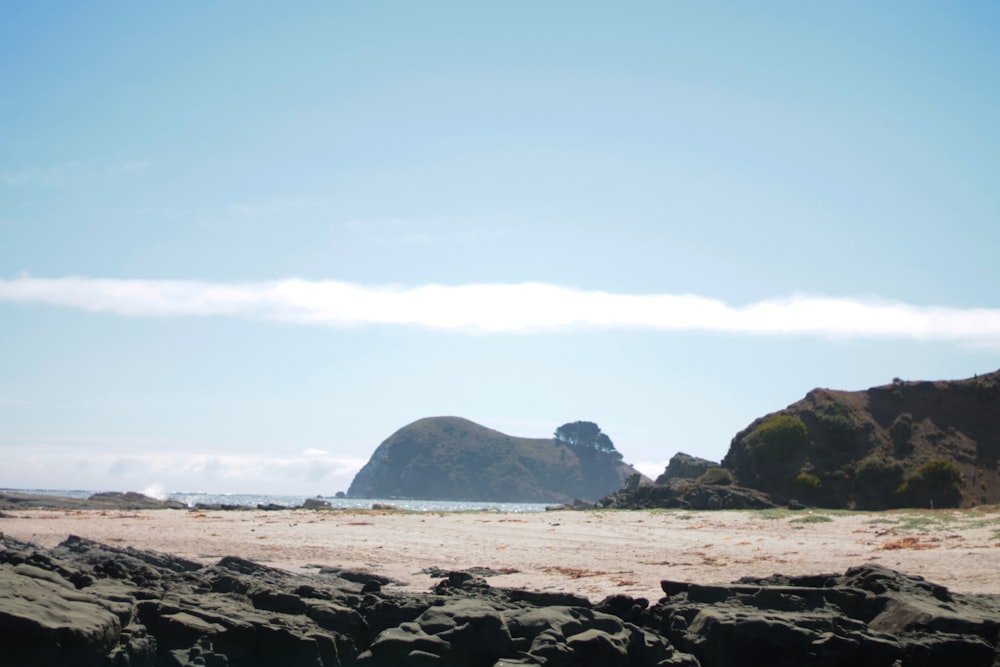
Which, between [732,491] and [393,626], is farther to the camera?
[732,491]

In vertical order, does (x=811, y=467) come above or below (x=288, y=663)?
above

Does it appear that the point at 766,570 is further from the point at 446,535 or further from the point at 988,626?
the point at 446,535

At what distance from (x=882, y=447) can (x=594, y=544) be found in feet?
94.0

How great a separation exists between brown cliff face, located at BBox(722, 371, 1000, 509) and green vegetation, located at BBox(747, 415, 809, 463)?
2.2 inches

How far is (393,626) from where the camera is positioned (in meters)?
14.2

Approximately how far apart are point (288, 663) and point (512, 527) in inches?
845

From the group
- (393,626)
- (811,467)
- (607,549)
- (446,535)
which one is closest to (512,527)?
(446,535)

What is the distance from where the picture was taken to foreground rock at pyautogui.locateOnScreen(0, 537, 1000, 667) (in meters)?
12.0

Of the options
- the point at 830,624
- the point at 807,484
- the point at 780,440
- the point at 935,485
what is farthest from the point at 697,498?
the point at 830,624

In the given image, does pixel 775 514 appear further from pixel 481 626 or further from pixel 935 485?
pixel 481 626

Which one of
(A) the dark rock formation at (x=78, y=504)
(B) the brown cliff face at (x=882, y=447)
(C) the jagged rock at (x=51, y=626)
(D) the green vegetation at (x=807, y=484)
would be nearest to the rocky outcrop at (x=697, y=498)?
(D) the green vegetation at (x=807, y=484)

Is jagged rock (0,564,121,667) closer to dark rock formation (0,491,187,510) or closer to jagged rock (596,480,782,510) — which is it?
jagged rock (596,480,782,510)

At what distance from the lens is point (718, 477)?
52.4 meters

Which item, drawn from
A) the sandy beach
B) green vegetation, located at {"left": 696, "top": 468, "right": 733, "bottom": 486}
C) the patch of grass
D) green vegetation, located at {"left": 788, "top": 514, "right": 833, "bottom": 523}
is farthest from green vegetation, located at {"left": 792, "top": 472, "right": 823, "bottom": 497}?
green vegetation, located at {"left": 788, "top": 514, "right": 833, "bottom": 523}
